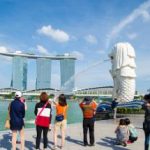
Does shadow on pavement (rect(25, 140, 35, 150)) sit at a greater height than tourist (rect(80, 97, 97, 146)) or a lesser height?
lesser

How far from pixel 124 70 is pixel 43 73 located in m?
176

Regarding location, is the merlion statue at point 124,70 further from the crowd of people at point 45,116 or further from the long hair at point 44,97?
the long hair at point 44,97

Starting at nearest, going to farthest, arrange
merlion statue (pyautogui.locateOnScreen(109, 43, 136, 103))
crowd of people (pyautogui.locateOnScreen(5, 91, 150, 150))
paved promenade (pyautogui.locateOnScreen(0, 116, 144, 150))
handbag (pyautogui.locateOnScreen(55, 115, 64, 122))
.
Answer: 1. crowd of people (pyautogui.locateOnScreen(5, 91, 150, 150))
2. handbag (pyautogui.locateOnScreen(55, 115, 64, 122))
3. paved promenade (pyautogui.locateOnScreen(0, 116, 144, 150))
4. merlion statue (pyautogui.locateOnScreen(109, 43, 136, 103))

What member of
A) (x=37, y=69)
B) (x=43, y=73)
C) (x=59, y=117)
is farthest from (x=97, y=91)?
(x=59, y=117)

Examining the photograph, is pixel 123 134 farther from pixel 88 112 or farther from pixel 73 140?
pixel 73 140

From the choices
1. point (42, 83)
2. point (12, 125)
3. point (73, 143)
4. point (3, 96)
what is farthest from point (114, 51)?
point (42, 83)

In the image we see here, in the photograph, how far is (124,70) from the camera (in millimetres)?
19812

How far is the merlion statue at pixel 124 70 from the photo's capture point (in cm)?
1989

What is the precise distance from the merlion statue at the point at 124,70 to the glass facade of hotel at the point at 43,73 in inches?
6756

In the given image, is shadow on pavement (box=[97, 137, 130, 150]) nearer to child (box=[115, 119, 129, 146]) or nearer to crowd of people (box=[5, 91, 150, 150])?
child (box=[115, 119, 129, 146])

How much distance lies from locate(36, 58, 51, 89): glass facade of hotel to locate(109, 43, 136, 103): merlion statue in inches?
6756

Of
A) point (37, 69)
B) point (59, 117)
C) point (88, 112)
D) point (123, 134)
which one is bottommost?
point (123, 134)

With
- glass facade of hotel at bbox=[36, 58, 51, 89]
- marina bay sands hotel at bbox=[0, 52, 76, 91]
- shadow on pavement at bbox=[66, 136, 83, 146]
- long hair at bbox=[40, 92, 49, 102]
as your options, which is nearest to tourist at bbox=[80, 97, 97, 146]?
shadow on pavement at bbox=[66, 136, 83, 146]

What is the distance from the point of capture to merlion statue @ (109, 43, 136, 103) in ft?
65.3
